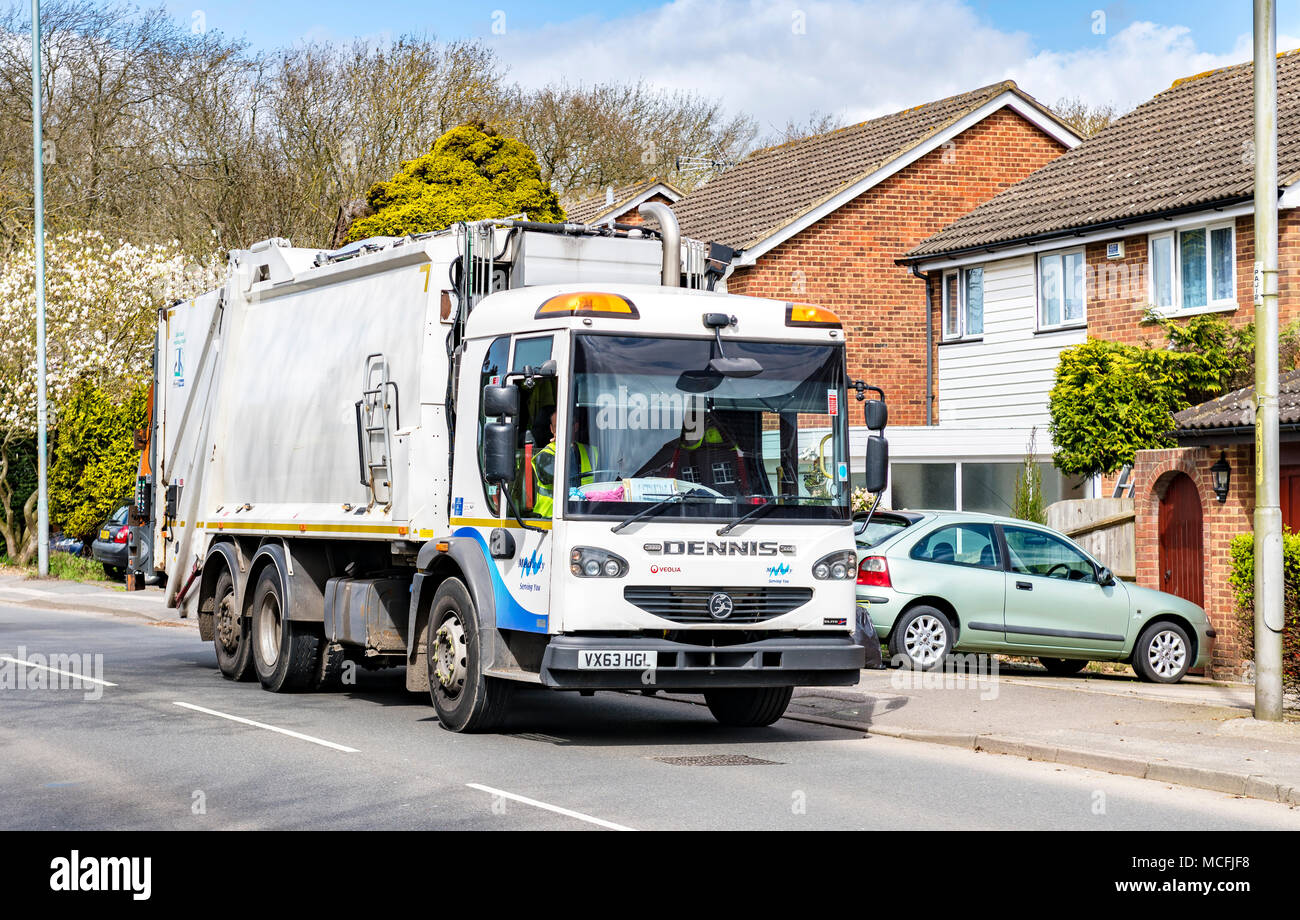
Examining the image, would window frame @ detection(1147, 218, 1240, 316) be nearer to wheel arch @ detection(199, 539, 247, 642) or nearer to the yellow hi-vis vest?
wheel arch @ detection(199, 539, 247, 642)

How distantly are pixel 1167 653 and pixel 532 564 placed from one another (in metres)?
8.67

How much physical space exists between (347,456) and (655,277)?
2.89m

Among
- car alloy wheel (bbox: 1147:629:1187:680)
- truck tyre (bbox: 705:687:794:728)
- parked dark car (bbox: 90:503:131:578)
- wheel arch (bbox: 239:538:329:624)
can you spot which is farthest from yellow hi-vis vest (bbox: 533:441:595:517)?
Answer: parked dark car (bbox: 90:503:131:578)

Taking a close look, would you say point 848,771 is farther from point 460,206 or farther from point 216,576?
point 460,206

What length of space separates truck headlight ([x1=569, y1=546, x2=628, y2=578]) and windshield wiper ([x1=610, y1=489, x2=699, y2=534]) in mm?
174

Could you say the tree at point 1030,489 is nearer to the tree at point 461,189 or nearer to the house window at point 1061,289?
the house window at point 1061,289

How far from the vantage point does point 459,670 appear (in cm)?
1168

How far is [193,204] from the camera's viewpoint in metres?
42.1

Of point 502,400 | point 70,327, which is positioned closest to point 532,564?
point 502,400

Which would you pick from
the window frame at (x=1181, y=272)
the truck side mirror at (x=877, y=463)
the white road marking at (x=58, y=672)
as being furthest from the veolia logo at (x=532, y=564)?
the window frame at (x=1181, y=272)

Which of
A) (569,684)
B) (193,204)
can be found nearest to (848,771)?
(569,684)

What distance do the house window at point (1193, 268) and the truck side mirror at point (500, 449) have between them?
1512 cm

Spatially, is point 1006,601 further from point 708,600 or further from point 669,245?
point 708,600

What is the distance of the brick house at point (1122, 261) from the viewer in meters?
22.1
